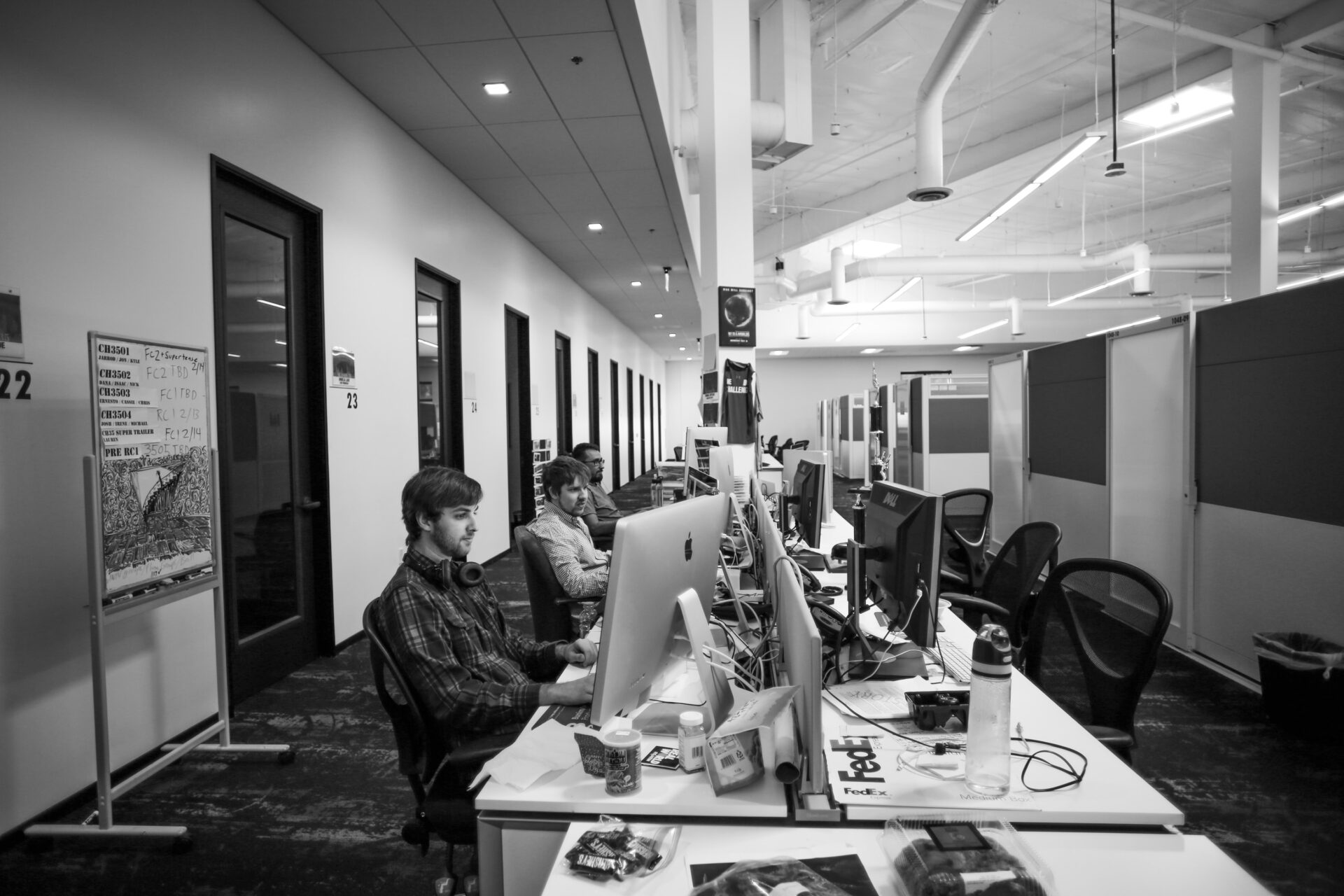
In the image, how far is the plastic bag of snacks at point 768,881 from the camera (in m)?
0.95

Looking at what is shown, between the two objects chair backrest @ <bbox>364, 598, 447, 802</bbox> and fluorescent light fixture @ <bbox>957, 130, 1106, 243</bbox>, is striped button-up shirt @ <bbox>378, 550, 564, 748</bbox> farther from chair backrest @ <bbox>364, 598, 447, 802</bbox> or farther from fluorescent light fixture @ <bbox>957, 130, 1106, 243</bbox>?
fluorescent light fixture @ <bbox>957, 130, 1106, 243</bbox>

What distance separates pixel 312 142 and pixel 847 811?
3.89 m

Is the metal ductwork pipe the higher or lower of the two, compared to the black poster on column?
higher

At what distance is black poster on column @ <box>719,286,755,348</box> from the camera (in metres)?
4.58

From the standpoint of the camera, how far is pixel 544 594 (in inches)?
102

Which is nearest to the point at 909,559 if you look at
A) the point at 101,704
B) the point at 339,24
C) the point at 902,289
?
the point at 101,704

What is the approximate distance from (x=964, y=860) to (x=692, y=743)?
1.68 feet

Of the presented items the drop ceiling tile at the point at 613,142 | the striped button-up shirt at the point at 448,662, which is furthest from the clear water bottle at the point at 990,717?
the drop ceiling tile at the point at 613,142

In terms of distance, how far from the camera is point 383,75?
389 centimetres

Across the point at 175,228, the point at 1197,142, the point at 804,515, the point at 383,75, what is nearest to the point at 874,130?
the point at 1197,142

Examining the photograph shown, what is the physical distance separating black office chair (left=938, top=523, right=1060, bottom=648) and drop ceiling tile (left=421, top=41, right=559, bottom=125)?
3310 millimetres

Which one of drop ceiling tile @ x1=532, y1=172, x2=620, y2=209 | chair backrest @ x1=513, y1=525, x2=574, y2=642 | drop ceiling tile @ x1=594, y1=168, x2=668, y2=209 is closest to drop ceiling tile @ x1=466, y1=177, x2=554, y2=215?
drop ceiling tile @ x1=532, y1=172, x2=620, y2=209

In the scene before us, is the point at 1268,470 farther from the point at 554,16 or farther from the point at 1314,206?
the point at 1314,206

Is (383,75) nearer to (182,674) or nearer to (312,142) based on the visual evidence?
(312,142)
